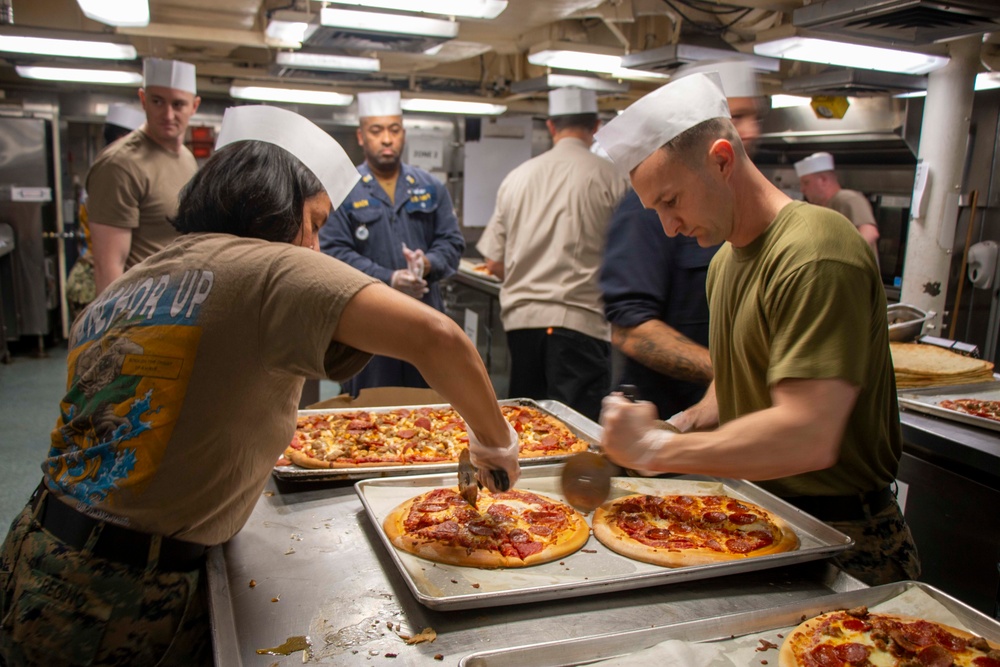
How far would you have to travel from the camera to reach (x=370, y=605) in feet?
4.59

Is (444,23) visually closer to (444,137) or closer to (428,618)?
(428,618)

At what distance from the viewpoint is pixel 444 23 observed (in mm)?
3629

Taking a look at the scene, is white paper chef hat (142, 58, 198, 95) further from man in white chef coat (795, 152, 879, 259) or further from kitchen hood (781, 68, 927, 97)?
man in white chef coat (795, 152, 879, 259)

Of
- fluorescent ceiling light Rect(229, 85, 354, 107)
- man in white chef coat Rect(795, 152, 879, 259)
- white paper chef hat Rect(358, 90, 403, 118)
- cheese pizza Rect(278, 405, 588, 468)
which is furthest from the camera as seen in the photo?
fluorescent ceiling light Rect(229, 85, 354, 107)

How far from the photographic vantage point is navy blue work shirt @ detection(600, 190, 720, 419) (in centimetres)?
239

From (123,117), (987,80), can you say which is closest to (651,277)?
(987,80)

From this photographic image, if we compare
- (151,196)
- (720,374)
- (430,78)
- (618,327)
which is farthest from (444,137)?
(720,374)

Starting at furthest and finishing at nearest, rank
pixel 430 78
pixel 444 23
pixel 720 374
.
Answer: pixel 430 78 → pixel 444 23 → pixel 720 374

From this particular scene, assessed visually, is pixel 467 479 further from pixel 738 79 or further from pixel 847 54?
pixel 847 54

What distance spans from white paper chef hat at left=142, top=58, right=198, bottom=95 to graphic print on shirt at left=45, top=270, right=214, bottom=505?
8.22ft

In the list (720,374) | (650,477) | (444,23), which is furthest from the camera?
(444,23)

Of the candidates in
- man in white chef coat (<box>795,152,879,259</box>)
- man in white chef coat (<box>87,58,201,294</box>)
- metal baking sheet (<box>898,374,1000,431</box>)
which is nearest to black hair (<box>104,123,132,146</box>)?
man in white chef coat (<box>87,58,201,294</box>)

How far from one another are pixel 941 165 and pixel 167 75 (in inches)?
161

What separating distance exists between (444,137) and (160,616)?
27.5 feet
